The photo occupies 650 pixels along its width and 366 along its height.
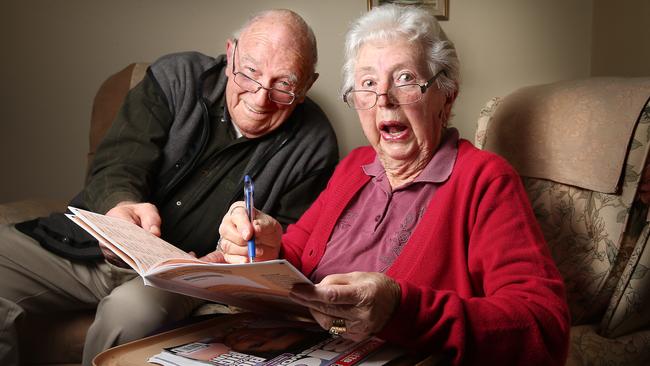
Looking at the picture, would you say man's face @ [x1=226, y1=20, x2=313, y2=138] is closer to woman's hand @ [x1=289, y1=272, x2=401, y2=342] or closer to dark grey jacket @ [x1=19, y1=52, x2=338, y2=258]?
dark grey jacket @ [x1=19, y1=52, x2=338, y2=258]

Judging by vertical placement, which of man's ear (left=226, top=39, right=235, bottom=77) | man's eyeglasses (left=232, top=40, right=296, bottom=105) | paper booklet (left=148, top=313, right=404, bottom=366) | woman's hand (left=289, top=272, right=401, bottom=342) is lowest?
paper booklet (left=148, top=313, right=404, bottom=366)

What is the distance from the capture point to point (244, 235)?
1.14 metres

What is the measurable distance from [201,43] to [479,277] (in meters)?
1.64

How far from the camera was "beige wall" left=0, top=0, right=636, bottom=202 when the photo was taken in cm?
239

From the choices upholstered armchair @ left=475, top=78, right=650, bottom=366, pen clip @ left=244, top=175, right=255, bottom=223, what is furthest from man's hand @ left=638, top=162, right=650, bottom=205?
pen clip @ left=244, top=175, right=255, bottom=223

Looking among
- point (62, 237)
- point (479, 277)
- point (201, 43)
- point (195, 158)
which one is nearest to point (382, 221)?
point (479, 277)

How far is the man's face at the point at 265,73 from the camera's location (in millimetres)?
1770

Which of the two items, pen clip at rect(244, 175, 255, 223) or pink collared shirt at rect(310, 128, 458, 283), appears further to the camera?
pink collared shirt at rect(310, 128, 458, 283)

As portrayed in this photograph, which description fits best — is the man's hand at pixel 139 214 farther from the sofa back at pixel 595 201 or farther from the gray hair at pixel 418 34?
the sofa back at pixel 595 201

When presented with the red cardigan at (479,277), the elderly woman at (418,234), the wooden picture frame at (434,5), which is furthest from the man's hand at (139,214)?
the wooden picture frame at (434,5)

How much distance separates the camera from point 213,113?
75.0 inches

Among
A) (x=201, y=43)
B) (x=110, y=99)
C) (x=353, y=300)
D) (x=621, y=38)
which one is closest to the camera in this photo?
(x=353, y=300)

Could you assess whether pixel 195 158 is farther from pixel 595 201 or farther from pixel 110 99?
pixel 595 201

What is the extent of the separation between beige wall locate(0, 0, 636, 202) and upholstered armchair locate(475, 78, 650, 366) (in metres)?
0.77
